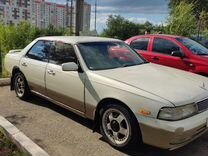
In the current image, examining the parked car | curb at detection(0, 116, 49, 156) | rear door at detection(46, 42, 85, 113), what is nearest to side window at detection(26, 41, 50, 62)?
the parked car

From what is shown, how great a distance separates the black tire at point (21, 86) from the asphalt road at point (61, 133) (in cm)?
17

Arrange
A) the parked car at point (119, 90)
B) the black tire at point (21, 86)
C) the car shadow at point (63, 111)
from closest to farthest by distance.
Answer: the parked car at point (119, 90)
the car shadow at point (63, 111)
the black tire at point (21, 86)

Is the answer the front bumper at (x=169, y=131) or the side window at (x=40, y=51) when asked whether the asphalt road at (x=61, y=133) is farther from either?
the side window at (x=40, y=51)

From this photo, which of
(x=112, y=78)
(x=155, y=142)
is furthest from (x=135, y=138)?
(x=112, y=78)

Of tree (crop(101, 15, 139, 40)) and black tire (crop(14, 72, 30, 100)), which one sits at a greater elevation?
tree (crop(101, 15, 139, 40))

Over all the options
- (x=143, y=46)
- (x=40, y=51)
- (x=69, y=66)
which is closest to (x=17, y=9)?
(x=143, y=46)

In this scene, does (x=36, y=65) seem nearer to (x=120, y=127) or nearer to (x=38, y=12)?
(x=120, y=127)

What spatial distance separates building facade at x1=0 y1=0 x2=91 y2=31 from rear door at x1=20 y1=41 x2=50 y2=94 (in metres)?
19.7

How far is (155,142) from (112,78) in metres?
1.11

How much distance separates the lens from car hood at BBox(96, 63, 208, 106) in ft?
12.2

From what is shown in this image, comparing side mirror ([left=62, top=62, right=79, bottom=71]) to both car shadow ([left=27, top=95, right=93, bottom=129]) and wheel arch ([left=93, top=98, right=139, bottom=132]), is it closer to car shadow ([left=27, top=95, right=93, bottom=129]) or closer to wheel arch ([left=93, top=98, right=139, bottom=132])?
wheel arch ([left=93, top=98, right=139, bottom=132])

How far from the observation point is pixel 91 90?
4.32 metres

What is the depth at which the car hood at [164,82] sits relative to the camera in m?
3.72

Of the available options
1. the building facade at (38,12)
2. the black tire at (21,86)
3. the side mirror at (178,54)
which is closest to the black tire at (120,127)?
the black tire at (21,86)
